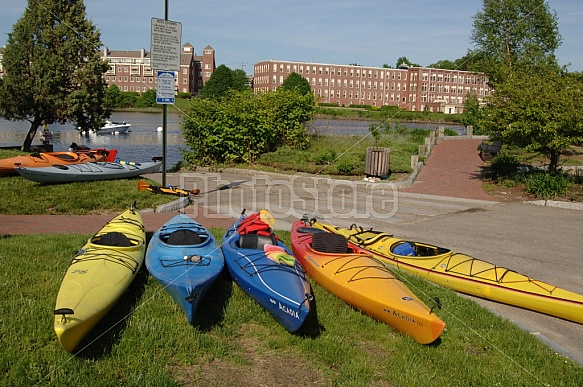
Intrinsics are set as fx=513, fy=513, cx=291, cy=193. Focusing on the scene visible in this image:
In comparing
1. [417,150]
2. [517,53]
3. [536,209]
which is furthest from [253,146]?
[517,53]

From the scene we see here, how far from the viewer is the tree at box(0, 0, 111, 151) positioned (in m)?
21.1

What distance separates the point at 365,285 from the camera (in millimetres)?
6836

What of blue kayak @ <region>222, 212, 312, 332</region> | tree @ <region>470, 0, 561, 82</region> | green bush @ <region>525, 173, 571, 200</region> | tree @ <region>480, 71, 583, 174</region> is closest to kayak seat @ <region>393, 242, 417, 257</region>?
blue kayak @ <region>222, 212, 312, 332</region>

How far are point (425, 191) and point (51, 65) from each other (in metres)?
16.0

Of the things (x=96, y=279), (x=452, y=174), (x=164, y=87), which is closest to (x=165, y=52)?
(x=164, y=87)

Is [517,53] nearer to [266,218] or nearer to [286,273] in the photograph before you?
[266,218]

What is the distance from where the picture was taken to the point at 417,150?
81.8 feet

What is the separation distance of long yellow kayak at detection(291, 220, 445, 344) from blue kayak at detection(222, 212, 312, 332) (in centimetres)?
58

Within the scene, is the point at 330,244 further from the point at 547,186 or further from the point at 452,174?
the point at 452,174

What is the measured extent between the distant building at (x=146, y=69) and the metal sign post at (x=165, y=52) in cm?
8682

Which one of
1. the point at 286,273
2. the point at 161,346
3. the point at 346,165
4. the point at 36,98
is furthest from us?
the point at 36,98

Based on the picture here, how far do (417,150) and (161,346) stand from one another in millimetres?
21085

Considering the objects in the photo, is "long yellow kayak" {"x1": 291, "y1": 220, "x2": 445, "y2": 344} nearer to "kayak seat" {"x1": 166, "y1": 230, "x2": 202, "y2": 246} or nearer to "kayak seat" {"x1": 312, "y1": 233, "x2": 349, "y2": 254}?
"kayak seat" {"x1": 312, "y1": 233, "x2": 349, "y2": 254}

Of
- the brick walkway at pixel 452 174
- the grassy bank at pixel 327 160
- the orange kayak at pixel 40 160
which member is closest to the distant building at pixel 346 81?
the brick walkway at pixel 452 174
